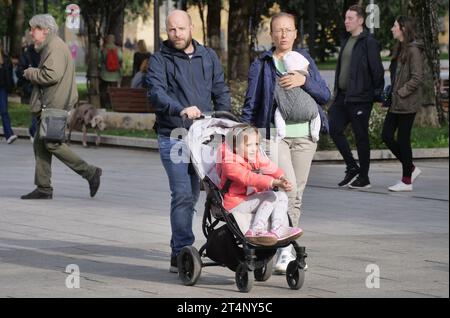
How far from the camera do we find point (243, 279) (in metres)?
8.59

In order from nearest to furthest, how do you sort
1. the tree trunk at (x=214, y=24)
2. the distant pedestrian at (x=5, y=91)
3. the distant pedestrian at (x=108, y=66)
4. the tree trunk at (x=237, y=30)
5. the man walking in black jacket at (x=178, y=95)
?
the man walking in black jacket at (x=178, y=95), the distant pedestrian at (x=5, y=91), the tree trunk at (x=237, y=30), the distant pedestrian at (x=108, y=66), the tree trunk at (x=214, y=24)

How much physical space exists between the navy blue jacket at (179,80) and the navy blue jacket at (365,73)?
6.10m

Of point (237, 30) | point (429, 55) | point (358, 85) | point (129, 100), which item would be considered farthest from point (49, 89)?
point (237, 30)

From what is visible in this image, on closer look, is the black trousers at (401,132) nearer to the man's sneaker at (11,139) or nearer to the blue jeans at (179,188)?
the blue jeans at (179,188)

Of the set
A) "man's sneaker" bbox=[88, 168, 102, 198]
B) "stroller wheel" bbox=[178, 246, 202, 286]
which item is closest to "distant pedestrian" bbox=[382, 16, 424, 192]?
"man's sneaker" bbox=[88, 168, 102, 198]

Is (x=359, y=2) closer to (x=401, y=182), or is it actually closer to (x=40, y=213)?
(x=401, y=182)

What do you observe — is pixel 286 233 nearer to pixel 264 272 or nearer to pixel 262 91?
pixel 264 272

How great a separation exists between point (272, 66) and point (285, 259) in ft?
4.43

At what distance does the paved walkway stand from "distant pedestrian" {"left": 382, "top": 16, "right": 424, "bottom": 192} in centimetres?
34

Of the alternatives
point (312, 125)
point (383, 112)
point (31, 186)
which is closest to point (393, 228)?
point (312, 125)

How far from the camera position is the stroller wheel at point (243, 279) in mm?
8530

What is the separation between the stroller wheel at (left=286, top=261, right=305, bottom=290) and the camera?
864 cm

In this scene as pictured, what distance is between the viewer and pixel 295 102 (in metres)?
9.60

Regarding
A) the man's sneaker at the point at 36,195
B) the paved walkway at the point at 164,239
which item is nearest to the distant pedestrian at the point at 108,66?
the paved walkway at the point at 164,239
